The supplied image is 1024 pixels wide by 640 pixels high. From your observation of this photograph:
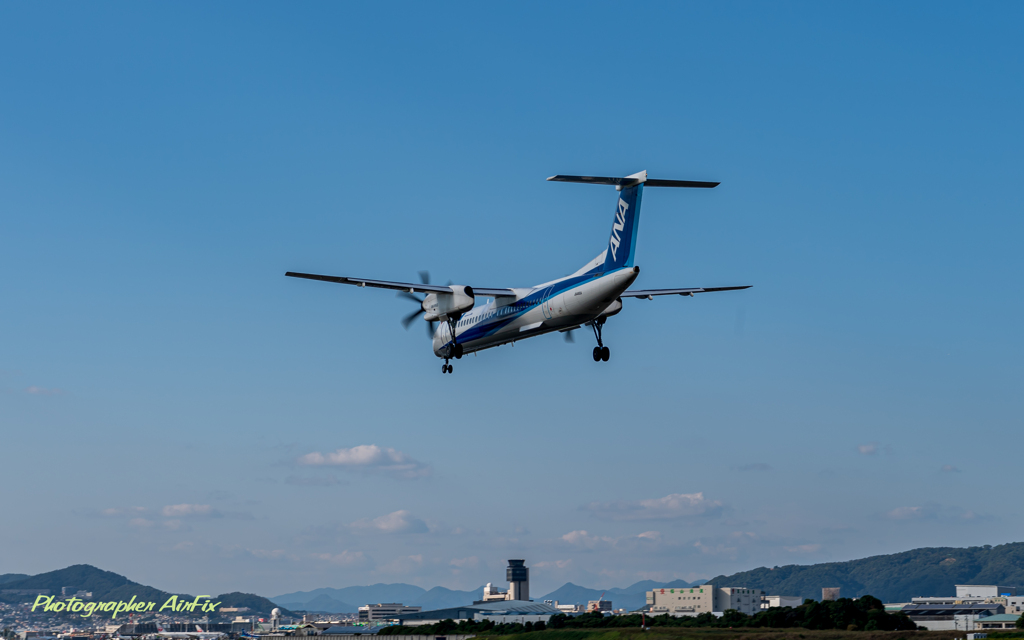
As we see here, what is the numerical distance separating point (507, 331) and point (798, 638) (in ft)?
178

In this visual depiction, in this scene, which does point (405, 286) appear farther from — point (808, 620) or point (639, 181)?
point (808, 620)

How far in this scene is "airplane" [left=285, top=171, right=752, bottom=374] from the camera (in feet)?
156

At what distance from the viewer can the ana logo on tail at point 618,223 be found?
47750mm

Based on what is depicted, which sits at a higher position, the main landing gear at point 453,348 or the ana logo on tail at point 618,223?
the ana logo on tail at point 618,223

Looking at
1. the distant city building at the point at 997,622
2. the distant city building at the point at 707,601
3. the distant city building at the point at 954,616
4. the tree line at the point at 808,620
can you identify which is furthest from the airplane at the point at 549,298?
the distant city building at the point at 707,601

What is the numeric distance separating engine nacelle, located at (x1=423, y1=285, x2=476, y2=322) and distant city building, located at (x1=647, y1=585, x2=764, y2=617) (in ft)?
445

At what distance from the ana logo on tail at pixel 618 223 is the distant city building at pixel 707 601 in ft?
473

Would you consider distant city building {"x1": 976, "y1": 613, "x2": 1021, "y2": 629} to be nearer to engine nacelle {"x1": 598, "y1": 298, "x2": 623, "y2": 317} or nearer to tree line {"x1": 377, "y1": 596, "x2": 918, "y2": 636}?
tree line {"x1": 377, "y1": 596, "x2": 918, "y2": 636}

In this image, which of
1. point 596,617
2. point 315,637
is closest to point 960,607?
point 596,617

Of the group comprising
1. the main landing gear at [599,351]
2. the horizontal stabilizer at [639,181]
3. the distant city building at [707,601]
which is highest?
the horizontal stabilizer at [639,181]

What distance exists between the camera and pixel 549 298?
1969 inches

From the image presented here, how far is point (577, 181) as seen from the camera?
4706cm

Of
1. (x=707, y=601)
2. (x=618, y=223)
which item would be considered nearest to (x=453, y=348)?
(x=618, y=223)

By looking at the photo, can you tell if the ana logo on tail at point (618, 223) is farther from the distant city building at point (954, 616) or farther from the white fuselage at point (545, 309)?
the distant city building at point (954, 616)
